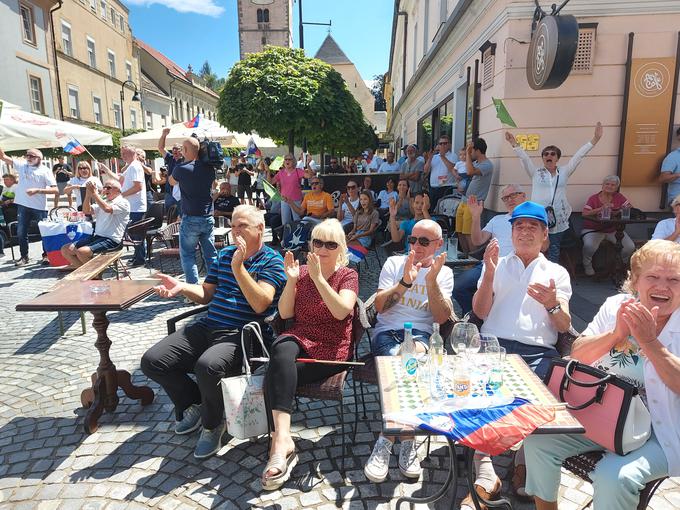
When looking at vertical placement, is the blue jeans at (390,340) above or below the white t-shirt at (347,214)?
below

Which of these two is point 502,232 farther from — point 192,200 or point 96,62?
A: point 96,62

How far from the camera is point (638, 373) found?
2.08m

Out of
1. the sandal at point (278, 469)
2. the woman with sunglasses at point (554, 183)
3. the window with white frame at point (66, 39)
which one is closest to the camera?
the sandal at point (278, 469)


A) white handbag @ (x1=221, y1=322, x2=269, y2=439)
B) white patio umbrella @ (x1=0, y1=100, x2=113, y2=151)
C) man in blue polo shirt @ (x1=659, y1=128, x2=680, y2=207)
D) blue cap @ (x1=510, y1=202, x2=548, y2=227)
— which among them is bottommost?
white handbag @ (x1=221, y1=322, x2=269, y2=439)

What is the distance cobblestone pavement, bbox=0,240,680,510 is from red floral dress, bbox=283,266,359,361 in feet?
2.11

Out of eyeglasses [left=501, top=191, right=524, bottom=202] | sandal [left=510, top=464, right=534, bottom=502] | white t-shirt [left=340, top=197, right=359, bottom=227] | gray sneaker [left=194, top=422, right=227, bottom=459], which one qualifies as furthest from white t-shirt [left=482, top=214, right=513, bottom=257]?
white t-shirt [left=340, top=197, right=359, bottom=227]

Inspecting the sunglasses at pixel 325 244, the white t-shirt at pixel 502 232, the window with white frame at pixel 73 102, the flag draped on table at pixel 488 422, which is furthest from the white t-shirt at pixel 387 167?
the window with white frame at pixel 73 102

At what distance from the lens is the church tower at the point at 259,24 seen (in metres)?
54.0

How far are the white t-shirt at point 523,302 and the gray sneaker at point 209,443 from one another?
1.83m

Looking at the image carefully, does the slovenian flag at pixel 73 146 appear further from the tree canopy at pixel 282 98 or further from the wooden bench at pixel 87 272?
the wooden bench at pixel 87 272

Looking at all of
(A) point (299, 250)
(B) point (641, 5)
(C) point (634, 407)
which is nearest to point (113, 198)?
(A) point (299, 250)

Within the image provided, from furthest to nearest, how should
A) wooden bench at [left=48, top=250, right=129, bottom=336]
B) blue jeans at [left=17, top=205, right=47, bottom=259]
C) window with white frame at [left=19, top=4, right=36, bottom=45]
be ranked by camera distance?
1. window with white frame at [left=19, top=4, right=36, bottom=45]
2. blue jeans at [left=17, top=205, right=47, bottom=259]
3. wooden bench at [left=48, top=250, right=129, bottom=336]

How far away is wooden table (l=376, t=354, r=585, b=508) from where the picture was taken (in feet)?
5.81

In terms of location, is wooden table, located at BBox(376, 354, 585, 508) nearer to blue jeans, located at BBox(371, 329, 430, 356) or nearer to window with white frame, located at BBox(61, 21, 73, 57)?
blue jeans, located at BBox(371, 329, 430, 356)
